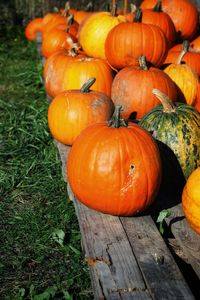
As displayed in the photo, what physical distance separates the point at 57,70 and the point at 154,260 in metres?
2.62

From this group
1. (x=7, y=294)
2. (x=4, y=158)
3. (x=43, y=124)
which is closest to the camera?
(x=7, y=294)

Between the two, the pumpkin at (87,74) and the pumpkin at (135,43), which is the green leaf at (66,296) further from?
the pumpkin at (135,43)

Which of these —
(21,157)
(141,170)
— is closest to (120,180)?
(141,170)

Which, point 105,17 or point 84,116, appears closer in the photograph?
point 84,116

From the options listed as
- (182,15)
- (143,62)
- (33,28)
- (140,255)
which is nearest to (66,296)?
(140,255)

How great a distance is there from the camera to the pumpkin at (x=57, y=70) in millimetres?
4562

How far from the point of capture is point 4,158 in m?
4.23

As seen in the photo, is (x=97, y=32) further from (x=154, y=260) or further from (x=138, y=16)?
(x=154, y=260)

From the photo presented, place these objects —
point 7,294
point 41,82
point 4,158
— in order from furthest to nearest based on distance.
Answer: point 41,82, point 4,158, point 7,294

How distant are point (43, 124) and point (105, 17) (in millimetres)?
1310

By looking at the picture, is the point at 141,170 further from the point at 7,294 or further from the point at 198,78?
the point at 198,78

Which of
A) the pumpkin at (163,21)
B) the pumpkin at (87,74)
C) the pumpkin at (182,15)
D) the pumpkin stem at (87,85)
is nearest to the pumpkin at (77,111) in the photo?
the pumpkin stem at (87,85)

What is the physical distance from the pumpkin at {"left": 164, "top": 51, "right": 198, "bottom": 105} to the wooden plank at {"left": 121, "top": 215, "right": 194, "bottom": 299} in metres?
1.62

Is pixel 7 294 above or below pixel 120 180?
below
